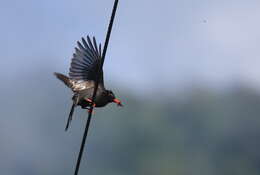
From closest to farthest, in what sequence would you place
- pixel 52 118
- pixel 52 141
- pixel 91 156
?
pixel 91 156, pixel 52 141, pixel 52 118

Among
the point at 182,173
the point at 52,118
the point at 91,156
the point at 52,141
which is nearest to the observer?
the point at 182,173

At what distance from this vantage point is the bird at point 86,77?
430 inches

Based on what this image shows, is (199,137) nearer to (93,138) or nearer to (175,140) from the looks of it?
(175,140)

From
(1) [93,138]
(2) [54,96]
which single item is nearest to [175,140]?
(1) [93,138]

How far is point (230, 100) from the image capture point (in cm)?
15138

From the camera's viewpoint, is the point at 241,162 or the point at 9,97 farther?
the point at 9,97

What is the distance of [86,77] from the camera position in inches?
443

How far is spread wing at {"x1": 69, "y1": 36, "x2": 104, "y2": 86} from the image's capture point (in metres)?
11.1

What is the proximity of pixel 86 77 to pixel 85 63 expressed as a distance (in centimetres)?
16

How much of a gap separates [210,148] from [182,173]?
72.8 ft

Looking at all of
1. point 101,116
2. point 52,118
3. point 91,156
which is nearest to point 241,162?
point 91,156

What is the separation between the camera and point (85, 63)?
36.9 ft

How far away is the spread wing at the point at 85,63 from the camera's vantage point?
11.1m

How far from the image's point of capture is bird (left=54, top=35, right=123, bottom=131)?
430 inches
